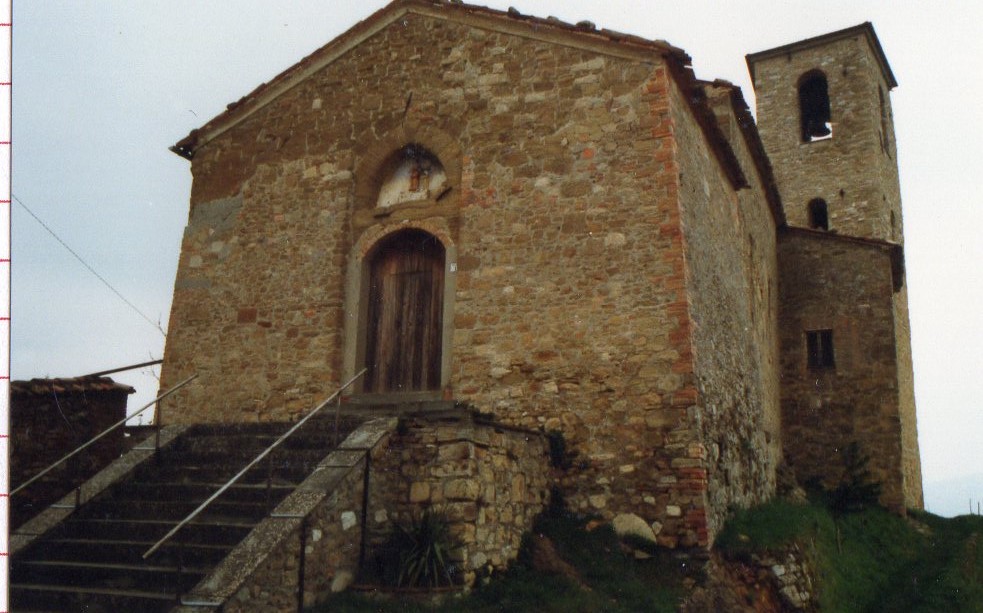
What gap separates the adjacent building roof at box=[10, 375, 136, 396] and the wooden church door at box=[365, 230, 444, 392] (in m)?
3.06

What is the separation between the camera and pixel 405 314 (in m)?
11.2

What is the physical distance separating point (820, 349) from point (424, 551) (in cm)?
1192

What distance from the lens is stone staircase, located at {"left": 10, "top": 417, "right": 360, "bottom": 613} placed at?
696cm

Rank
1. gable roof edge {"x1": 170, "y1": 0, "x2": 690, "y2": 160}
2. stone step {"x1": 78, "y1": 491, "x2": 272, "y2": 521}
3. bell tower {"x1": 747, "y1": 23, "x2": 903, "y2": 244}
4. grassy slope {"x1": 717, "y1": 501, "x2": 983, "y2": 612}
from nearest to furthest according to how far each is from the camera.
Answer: stone step {"x1": 78, "y1": 491, "x2": 272, "y2": 521}, grassy slope {"x1": 717, "y1": 501, "x2": 983, "y2": 612}, gable roof edge {"x1": 170, "y1": 0, "x2": 690, "y2": 160}, bell tower {"x1": 747, "y1": 23, "x2": 903, "y2": 244}

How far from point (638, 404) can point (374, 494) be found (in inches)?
125

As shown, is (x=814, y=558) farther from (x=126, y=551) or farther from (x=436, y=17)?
(x=436, y=17)

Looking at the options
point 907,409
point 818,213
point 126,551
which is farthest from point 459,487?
point 818,213

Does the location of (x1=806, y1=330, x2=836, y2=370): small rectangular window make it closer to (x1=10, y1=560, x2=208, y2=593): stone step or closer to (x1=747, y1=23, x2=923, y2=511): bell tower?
(x1=747, y1=23, x2=923, y2=511): bell tower

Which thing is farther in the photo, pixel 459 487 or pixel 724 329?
pixel 724 329

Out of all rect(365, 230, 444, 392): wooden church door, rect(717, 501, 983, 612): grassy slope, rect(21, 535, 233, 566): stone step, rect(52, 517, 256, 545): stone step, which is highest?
rect(365, 230, 444, 392): wooden church door

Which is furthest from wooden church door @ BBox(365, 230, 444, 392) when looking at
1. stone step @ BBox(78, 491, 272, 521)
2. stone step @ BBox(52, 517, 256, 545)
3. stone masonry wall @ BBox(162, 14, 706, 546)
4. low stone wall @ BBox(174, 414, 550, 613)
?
stone step @ BBox(52, 517, 256, 545)

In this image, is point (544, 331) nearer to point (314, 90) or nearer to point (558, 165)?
point (558, 165)

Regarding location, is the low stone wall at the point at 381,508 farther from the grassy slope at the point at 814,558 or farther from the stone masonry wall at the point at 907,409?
the stone masonry wall at the point at 907,409

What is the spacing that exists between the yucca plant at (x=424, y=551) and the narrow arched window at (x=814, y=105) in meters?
19.3
